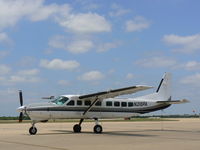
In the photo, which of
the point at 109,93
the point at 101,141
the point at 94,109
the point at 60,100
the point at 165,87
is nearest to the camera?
the point at 101,141

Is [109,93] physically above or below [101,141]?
above

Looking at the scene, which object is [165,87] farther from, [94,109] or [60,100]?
[60,100]

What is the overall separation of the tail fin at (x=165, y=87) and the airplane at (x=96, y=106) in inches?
8.1

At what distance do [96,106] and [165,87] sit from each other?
8402mm

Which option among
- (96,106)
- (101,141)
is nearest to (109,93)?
(96,106)

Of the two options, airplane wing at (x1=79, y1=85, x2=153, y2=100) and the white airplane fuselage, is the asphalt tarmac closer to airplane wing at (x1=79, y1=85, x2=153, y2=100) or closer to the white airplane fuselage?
the white airplane fuselage

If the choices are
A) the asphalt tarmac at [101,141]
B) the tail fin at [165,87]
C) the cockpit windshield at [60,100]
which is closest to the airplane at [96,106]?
the cockpit windshield at [60,100]

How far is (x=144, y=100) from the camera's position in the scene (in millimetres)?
31391

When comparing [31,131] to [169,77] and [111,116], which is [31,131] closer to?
[111,116]

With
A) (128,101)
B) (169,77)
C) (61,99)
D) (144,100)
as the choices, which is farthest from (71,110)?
(169,77)

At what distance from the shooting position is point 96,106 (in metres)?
28.2

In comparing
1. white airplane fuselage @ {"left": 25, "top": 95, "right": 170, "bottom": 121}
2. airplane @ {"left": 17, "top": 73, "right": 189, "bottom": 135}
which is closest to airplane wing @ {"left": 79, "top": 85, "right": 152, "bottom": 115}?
airplane @ {"left": 17, "top": 73, "right": 189, "bottom": 135}

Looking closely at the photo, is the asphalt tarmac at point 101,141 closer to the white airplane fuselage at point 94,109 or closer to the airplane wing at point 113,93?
the white airplane fuselage at point 94,109

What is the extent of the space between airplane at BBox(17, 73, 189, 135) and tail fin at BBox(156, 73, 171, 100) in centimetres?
21
